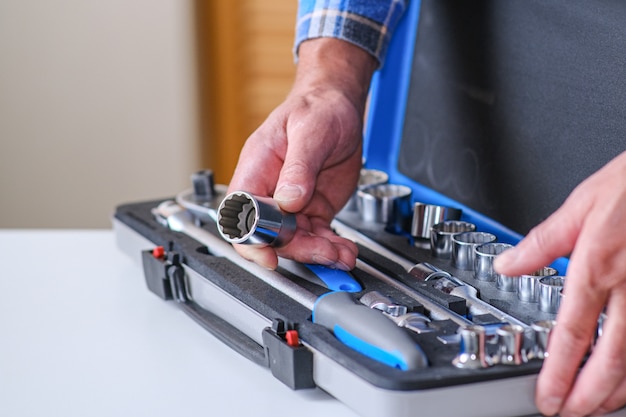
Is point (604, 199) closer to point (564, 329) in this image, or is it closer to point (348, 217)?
point (564, 329)

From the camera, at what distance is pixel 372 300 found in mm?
882

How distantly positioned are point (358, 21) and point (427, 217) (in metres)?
0.30

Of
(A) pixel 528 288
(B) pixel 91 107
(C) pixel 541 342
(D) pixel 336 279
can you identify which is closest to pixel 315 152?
(D) pixel 336 279

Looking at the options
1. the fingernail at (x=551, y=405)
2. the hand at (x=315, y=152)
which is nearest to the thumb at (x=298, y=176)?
the hand at (x=315, y=152)

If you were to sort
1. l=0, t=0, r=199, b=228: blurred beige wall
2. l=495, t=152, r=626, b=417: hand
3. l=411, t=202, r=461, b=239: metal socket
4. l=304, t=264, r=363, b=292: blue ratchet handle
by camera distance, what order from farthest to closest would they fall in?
l=0, t=0, r=199, b=228: blurred beige wall < l=411, t=202, r=461, b=239: metal socket < l=304, t=264, r=363, b=292: blue ratchet handle < l=495, t=152, r=626, b=417: hand

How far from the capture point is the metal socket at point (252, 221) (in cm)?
93

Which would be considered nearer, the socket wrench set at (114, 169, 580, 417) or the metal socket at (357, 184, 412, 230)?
the socket wrench set at (114, 169, 580, 417)

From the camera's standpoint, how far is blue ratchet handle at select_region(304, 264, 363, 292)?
94cm

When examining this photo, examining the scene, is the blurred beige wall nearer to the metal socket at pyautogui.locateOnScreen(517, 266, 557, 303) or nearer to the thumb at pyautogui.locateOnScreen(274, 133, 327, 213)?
the thumb at pyautogui.locateOnScreen(274, 133, 327, 213)

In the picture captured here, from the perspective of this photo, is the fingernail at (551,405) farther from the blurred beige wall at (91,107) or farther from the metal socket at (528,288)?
the blurred beige wall at (91,107)

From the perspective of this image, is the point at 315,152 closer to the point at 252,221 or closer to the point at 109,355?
the point at 252,221

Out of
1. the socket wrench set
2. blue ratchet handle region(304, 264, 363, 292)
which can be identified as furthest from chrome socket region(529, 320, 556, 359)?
blue ratchet handle region(304, 264, 363, 292)

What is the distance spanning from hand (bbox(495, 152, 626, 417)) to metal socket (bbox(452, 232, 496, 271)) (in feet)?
0.73

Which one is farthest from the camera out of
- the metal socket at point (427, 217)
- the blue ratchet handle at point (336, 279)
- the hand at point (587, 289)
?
the metal socket at point (427, 217)
